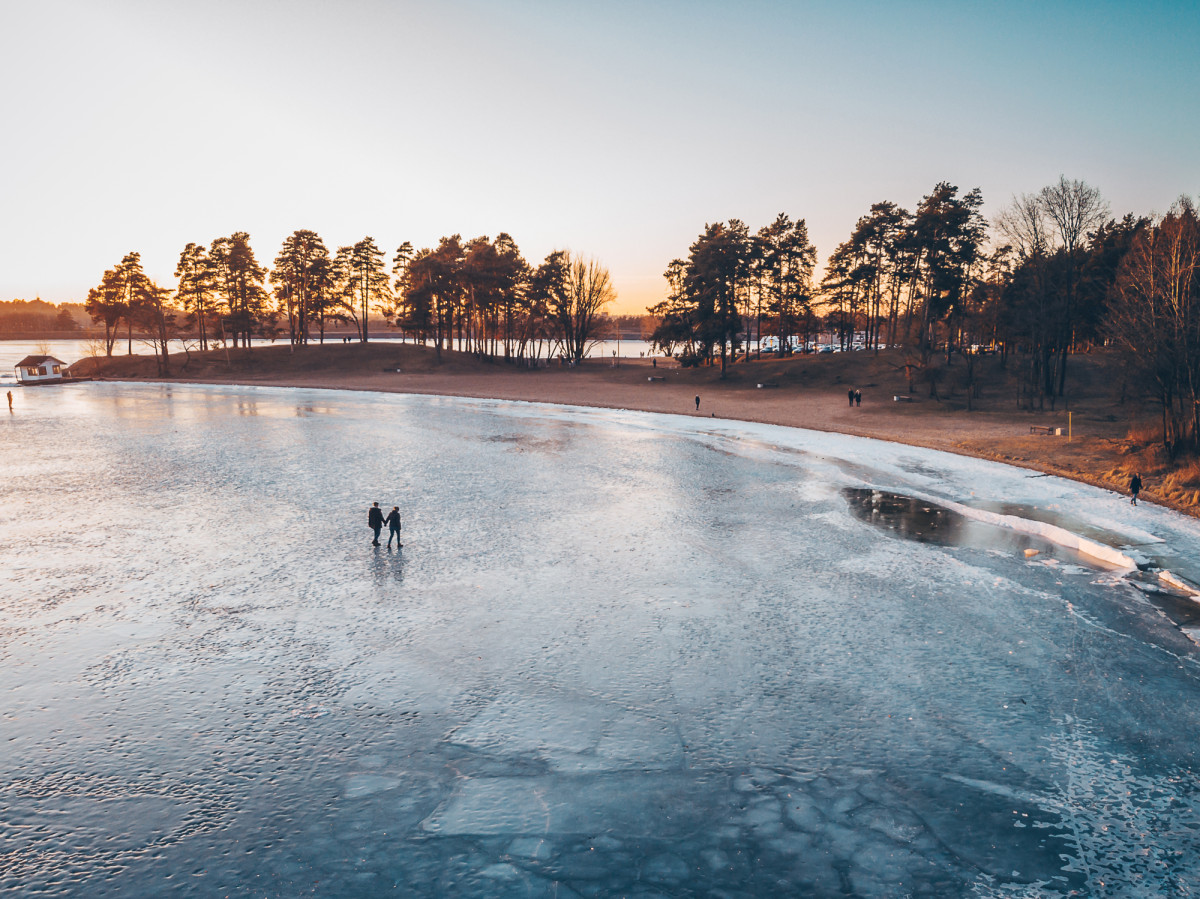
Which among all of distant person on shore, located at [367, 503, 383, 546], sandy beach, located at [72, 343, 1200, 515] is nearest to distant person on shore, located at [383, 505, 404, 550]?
distant person on shore, located at [367, 503, 383, 546]

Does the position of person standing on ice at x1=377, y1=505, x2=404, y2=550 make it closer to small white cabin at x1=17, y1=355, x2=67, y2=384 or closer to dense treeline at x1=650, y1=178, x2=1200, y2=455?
dense treeline at x1=650, y1=178, x2=1200, y2=455

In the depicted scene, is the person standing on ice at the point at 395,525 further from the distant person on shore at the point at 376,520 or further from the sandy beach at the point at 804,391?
the sandy beach at the point at 804,391

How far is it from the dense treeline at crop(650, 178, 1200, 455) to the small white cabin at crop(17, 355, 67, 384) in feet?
266

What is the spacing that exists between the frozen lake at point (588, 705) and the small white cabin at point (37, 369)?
82465 millimetres

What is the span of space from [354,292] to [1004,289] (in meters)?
94.7

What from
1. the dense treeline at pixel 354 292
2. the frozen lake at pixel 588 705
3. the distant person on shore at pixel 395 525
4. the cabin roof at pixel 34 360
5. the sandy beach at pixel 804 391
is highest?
the dense treeline at pixel 354 292

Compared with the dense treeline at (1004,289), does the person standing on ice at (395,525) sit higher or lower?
lower

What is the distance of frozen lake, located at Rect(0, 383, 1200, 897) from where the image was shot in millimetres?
7820

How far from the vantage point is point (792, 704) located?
36.2 feet

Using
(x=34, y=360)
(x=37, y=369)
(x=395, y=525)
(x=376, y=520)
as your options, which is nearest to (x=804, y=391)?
(x=395, y=525)

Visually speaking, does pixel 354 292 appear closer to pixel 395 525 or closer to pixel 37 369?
pixel 37 369

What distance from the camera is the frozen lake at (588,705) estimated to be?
7.82 meters

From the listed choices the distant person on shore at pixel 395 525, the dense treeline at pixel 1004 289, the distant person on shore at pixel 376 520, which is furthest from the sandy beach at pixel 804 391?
the distant person on shore at pixel 376 520

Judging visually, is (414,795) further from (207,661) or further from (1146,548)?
(1146,548)
